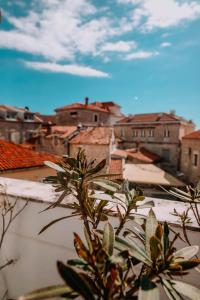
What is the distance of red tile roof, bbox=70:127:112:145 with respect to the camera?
15.5m

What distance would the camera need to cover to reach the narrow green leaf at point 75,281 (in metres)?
0.67

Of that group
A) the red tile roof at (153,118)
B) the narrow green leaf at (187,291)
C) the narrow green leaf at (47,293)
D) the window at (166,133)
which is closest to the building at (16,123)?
the red tile roof at (153,118)

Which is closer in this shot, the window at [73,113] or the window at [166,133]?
the window at [166,133]

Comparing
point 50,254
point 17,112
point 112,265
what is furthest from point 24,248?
point 17,112

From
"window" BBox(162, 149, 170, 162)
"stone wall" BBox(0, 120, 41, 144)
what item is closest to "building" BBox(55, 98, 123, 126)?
"stone wall" BBox(0, 120, 41, 144)

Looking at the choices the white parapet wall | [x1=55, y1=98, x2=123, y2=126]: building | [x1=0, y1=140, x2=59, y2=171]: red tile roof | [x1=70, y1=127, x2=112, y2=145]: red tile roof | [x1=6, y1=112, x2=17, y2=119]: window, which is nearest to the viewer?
the white parapet wall

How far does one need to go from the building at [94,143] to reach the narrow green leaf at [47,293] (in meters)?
13.4

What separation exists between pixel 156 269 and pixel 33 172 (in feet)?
24.7

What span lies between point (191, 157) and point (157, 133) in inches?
256

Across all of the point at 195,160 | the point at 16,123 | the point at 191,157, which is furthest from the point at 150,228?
the point at 16,123

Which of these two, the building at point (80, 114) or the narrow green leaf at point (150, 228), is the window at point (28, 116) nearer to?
the building at point (80, 114)

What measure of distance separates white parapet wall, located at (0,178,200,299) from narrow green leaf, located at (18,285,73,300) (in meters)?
0.75

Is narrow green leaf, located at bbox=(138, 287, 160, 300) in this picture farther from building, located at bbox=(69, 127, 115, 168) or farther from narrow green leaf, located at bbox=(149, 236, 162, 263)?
building, located at bbox=(69, 127, 115, 168)

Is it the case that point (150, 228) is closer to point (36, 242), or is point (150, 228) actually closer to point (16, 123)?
point (36, 242)
